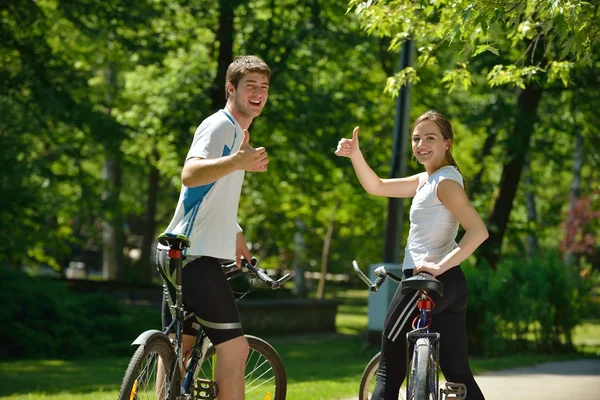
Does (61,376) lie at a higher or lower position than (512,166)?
lower

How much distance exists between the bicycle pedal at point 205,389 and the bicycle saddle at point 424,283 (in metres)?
1.06

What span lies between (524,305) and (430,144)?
9052mm

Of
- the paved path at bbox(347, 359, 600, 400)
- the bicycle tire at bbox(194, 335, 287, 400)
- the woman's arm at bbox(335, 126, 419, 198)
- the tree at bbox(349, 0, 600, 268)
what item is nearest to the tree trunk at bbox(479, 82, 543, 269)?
the paved path at bbox(347, 359, 600, 400)

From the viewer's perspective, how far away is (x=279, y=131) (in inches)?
866

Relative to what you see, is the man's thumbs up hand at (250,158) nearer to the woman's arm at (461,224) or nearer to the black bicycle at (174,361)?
the black bicycle at (174,361)

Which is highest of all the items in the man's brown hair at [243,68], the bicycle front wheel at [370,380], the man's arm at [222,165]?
the man's brown hair at [243,68]

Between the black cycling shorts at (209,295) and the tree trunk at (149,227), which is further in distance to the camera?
the tree trunk at (149,227)

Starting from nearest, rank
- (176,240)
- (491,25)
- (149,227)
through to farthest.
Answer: (176,240) → (491,25) → (149,227)

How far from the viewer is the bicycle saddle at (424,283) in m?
4.76

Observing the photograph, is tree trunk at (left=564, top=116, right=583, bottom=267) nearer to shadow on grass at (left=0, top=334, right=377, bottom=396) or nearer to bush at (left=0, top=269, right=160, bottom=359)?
shadow on grass at (left=0, top=334, right=377, bottom=396)

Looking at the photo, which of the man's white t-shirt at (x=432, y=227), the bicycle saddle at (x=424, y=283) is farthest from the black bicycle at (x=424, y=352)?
the man's white t-shirt at (x=432, y=227)

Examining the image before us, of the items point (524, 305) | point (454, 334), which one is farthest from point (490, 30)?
point (524, 305)

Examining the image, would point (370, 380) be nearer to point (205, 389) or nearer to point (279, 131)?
point (205, 389)

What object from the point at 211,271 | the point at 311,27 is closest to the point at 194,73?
the point at 311,27
